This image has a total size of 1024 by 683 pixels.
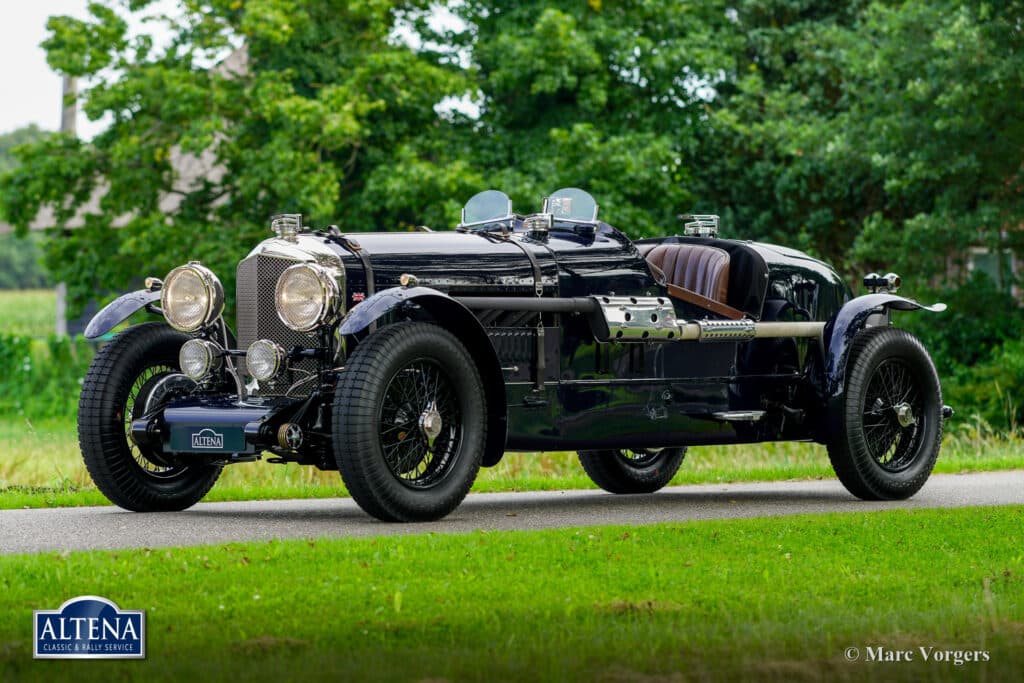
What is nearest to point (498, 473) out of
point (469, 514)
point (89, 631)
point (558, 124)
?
point (469, 514)

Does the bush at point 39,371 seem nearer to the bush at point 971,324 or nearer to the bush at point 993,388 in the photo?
the bush at point 971,324

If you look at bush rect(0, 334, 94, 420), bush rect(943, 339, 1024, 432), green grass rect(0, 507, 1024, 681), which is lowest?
bush rect(0, 334, 94, 420)

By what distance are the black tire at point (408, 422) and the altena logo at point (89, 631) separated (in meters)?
2.81

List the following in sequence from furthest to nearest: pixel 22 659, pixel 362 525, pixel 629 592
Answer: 1. pixel 362 525
2. pixel 629 592
3. pixel 22 659

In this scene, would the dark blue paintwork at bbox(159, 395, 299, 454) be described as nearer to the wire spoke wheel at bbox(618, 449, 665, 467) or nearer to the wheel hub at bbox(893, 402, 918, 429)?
the wire spoke wheel at bbox(618, 449, 665, 467)

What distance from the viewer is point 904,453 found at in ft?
36.2

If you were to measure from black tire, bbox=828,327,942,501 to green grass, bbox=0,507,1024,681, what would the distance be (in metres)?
2.52

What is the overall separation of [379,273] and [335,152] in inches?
825

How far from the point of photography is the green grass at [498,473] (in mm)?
11195

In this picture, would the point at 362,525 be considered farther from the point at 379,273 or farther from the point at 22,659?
the point at 22,659

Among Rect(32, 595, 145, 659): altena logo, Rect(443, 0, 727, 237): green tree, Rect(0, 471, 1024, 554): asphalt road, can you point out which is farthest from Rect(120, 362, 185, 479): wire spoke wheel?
Rect(443, 0, 727, 237): green tree

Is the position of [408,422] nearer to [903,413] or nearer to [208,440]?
[208,440]

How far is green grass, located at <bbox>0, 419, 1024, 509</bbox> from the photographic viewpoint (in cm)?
1120

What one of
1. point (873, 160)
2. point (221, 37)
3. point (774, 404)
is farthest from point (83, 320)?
point (774, 404)
